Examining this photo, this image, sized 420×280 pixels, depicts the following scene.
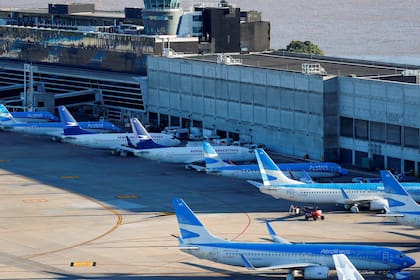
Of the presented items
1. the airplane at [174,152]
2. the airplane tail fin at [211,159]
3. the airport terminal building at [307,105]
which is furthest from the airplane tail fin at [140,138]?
the airplane tail fin at [211,159]

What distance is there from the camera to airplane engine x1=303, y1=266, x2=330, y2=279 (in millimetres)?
107375

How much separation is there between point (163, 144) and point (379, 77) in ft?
104

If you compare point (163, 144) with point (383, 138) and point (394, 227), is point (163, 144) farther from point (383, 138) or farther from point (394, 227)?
point (394, 227)

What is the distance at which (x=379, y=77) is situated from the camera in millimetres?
170250

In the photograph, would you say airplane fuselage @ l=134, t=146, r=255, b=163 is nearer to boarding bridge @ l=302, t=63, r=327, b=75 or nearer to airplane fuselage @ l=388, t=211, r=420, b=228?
boarding bridge @ l=302, t=63, r=327, b=75

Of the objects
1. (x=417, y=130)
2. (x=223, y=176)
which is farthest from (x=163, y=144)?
(x=417, y=130)

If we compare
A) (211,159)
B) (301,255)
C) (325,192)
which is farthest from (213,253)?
(211,159)

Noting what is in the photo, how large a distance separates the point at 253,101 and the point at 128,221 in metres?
50.0

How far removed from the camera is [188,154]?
554ft

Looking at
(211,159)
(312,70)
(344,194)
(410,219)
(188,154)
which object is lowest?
(188,154)

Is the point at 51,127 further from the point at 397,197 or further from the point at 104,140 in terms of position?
the point at 397,197

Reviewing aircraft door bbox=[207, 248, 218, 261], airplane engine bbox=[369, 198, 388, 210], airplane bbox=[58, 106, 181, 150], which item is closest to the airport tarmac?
airplane engine bbox=[369, 198, 388, 210]

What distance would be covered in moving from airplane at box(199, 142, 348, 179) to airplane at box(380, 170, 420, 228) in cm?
3475

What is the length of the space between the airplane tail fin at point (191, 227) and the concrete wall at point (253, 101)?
2404 inches
